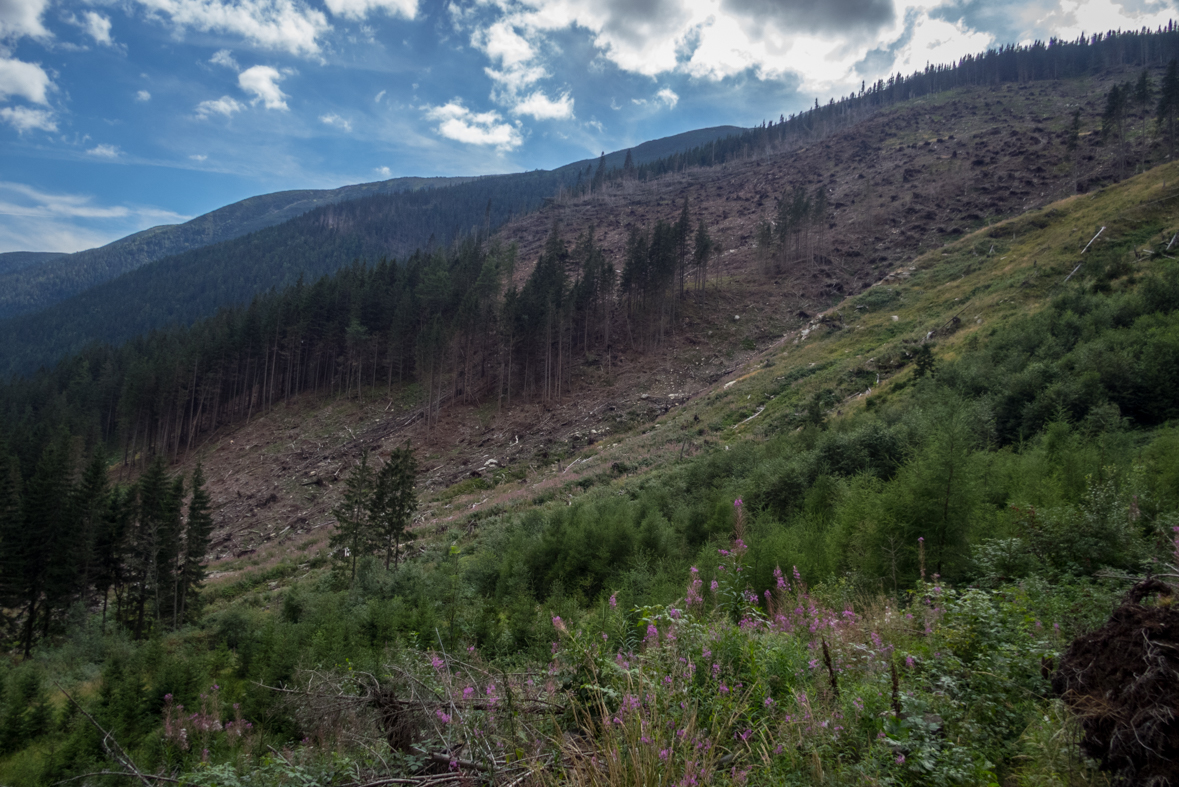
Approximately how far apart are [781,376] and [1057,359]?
76.6ft

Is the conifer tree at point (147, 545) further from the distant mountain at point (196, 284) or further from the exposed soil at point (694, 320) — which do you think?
the distant mountain at point (196, 284)

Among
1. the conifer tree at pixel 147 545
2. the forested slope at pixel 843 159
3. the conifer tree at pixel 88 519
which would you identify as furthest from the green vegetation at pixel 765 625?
the forested slope at pixel 843 159

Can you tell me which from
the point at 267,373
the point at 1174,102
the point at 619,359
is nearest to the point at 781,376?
the point at 619,359

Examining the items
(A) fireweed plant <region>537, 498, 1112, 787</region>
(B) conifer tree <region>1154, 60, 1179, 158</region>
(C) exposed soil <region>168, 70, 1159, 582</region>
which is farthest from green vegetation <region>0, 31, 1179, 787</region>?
(B) conifer tree <region>1154, 60, 1179, 158</region>

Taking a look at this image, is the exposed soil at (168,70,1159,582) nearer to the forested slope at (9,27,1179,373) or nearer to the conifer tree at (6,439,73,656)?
the forested slope at (9,27,1179,373)

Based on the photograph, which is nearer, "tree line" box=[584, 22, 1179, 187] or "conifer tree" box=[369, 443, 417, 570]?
"conifer tree" box=[369, 443, 417, 570]

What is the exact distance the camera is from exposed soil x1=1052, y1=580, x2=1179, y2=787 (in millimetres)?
2545

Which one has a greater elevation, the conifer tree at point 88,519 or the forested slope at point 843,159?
the forested slope at point 843,159

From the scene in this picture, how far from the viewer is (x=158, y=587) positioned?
25.8 metres

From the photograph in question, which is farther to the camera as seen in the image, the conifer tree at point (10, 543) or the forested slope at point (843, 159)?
the forested slope at point (843, 159)

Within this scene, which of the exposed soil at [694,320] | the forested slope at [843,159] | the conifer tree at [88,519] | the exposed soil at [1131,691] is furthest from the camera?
the forested slope at [843,159]

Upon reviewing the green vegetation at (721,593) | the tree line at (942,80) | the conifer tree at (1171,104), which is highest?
the tree line at (942,80)

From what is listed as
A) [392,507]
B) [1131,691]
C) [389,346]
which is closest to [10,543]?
[392,507]

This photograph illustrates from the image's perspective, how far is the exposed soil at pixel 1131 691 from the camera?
8.35 feet
